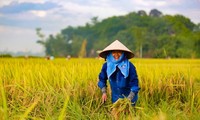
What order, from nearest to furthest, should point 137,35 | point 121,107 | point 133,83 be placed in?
point 121,107 < point 133,83 < point 137,35

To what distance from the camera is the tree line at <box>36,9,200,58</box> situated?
34031mm

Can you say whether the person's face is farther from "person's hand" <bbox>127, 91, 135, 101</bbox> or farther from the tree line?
the tree line

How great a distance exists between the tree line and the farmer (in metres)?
24.4

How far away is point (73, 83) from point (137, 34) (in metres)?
31.0

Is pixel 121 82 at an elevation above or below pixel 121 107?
above

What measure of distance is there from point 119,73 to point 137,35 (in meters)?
31.4

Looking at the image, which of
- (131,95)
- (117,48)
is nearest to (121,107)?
(131,95)

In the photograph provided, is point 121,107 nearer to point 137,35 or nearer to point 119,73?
point 119,73

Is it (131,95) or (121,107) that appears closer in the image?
(121,107)

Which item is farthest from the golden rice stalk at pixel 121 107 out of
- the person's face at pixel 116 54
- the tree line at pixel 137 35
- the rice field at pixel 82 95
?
the tree line at pixel 137 35

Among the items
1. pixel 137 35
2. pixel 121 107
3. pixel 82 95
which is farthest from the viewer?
pixel 137 35

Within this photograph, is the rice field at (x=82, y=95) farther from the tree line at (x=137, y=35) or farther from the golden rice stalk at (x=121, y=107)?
the tree line at (x=137, y=35)

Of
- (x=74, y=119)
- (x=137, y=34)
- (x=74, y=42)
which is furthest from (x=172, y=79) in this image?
(x=74, y=42)

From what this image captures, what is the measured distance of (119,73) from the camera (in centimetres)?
384
